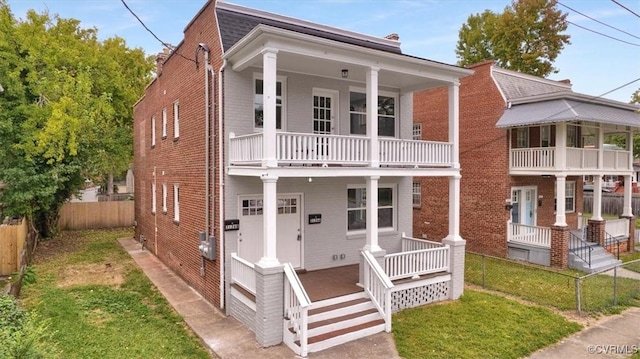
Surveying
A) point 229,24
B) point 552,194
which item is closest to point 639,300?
point 552,194

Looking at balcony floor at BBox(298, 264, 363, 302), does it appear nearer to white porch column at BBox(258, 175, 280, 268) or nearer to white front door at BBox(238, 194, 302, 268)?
white front door at BBox(238, 194, 302, 268)

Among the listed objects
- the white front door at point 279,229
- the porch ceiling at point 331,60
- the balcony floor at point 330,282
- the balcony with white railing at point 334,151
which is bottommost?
the balcony floor at point 330,282

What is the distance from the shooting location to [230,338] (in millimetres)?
7672

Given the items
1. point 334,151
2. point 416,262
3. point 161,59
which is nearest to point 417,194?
point 416,262

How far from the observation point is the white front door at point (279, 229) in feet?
31.3

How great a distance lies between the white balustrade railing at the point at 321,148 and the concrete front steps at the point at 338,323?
311cm

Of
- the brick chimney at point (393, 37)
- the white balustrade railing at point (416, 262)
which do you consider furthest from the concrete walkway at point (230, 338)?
the brick chimney at point (393, 37)

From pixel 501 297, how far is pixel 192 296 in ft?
27.6

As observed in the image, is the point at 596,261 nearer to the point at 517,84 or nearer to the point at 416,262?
the point at 517,84

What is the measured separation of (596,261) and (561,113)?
19.2 ft

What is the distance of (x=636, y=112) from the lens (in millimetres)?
17141

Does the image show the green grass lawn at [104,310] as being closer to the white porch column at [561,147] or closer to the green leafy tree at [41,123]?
the green leafy tree at [41,123]

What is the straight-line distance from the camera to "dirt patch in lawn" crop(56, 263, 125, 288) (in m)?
11.6

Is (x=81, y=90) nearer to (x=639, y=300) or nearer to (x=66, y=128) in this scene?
(x=66, y=128)
